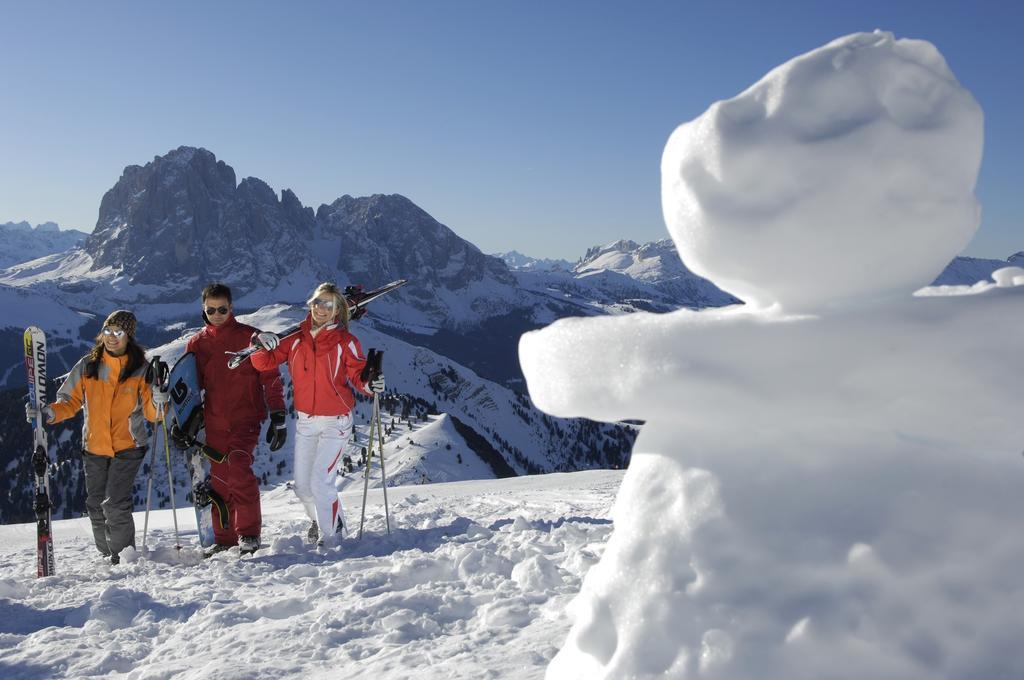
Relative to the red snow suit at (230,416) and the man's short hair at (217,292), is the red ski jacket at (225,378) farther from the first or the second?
the man's short hair at (217,292)

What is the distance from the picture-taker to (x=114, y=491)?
625cm

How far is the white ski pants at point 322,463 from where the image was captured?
6.11 metres

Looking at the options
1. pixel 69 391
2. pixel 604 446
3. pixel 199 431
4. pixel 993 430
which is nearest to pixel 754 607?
pixel 993 430

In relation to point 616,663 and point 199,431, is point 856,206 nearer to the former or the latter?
point 616,663

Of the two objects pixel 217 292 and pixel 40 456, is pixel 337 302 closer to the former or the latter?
pixel 217 292

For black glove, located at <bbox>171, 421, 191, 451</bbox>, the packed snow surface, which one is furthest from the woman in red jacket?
the packed snow surface

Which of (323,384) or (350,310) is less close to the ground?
(350,310)

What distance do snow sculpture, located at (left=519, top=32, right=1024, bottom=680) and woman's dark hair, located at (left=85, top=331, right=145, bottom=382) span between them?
552cm

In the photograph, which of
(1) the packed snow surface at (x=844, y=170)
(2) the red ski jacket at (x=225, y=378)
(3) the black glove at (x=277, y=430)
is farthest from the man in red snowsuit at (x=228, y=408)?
(1) the packed snow surface at (x=844, y=170)

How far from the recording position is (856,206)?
208cm

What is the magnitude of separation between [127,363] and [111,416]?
1.67 feet

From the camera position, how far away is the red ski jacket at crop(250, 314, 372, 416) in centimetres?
605

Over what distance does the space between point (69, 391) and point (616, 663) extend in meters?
6.17

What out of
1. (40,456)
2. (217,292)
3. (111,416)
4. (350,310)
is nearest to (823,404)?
(350,310)
